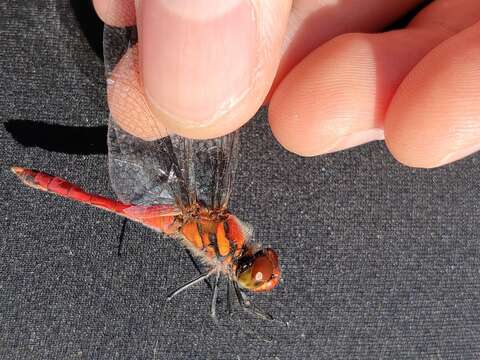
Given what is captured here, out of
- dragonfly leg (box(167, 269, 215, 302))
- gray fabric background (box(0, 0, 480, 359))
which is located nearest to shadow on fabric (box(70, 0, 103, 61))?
gray fabric background (box(0, 0, 480, 359))

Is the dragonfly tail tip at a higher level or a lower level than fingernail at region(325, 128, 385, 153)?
lower

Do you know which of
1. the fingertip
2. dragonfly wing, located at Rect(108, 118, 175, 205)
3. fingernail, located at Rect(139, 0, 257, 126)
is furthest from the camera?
dragonfly wing, located at Rect(108, 118, 175, 205)

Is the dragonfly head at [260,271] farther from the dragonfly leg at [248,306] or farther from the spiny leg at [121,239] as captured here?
the spiny leg at [121,239]

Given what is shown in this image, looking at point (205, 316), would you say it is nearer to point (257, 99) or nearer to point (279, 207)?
point (279, 207)

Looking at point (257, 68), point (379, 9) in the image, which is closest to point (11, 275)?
point (257, 68)

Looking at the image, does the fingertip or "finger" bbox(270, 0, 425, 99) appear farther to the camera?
"finger" bbox(270, 0, 425, 99)

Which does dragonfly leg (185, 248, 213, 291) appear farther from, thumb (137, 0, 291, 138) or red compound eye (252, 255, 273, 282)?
thumb (137, 0, 291, 138)
